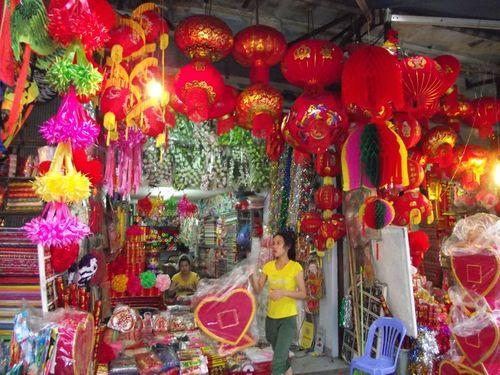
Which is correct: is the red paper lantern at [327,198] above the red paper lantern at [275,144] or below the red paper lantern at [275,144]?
below

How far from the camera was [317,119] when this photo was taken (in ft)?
10.4

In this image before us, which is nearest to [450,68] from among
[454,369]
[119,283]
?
[454,369]

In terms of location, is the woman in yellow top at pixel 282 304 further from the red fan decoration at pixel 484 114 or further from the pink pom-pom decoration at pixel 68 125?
the red fan decoration at pixel 484 114

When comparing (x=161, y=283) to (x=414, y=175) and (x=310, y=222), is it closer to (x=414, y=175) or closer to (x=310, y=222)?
(x=310, y=222)

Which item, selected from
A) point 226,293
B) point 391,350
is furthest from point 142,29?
point 391,350

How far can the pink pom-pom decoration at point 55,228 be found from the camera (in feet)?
6.74

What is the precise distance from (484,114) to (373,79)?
7.35 feet

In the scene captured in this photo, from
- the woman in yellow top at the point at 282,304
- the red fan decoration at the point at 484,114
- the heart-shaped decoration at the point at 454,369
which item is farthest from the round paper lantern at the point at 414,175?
the heart-shaped decoration at the point at 454,369

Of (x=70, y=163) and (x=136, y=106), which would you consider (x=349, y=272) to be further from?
(x=70, y=163)

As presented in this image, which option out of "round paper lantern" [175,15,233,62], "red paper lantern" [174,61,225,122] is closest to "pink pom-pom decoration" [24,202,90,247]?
"red paper lantern" [174,61,225,122]

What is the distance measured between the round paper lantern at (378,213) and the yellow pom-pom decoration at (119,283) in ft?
9.38

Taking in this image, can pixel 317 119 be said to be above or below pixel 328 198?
above

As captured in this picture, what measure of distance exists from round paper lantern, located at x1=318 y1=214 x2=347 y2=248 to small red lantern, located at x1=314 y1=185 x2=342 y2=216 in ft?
0.41

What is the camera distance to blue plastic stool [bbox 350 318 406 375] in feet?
10.9
